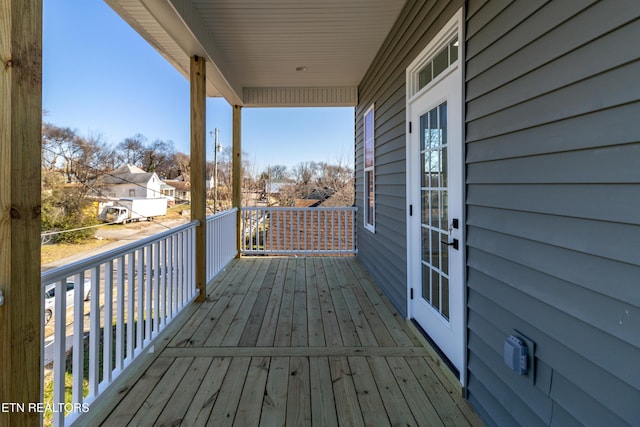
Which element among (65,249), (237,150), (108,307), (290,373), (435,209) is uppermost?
(237,150)

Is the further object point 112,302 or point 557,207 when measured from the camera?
point 112,302

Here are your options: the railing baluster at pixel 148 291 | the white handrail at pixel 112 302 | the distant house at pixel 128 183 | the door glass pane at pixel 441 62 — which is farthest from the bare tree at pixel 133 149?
the door glass pane at pixel 441 62

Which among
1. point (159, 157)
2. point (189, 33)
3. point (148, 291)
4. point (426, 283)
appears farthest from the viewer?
point (159, 157)

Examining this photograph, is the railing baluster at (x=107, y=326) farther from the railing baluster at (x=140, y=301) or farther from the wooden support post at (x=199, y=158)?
the wooden support post at (x=199, y=158)

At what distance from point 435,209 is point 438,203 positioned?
0.23 ft

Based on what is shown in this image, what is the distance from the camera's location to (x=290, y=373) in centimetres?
205

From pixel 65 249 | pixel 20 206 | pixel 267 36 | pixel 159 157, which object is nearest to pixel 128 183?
pixel 159 157

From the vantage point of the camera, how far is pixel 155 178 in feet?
9.29

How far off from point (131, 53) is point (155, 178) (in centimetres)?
118

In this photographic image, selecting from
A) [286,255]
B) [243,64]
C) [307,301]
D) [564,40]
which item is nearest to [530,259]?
[564,40]

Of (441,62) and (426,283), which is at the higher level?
(441,62)

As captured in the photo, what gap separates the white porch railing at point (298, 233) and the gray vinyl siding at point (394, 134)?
124 centimetres

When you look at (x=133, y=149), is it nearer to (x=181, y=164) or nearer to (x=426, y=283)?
(x=181, y=164)

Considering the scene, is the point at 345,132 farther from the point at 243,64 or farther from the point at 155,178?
the point at 155,178
